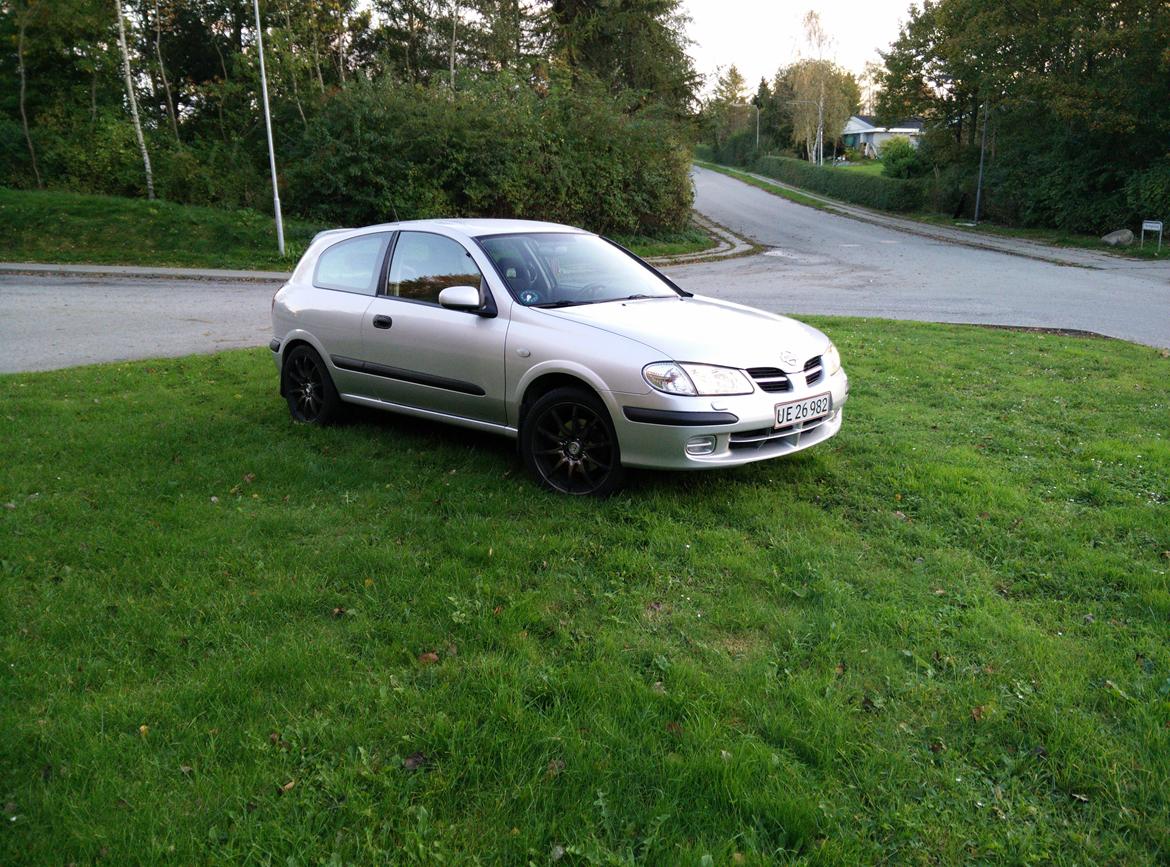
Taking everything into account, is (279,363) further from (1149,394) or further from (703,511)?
(1149,394)

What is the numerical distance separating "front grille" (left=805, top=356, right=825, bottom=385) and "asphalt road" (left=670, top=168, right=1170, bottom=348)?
8.02 meters

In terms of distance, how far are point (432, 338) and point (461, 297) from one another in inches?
19.8

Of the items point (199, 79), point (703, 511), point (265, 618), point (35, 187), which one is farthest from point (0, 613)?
point (199, 79)

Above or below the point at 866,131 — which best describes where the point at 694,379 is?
below

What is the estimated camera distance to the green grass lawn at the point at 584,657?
8.64ft

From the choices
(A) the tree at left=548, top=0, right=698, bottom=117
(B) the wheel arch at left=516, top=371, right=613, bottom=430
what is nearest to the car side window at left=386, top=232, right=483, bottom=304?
(B) the wheel arch at left=516, top=371, right=613, bottom=430

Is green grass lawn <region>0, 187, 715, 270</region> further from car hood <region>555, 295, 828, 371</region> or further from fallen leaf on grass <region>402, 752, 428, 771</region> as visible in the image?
fallen leaf on grass <region>402, 752, 428, 771</region>

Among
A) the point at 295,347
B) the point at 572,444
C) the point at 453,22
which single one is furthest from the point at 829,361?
the point at 453,22

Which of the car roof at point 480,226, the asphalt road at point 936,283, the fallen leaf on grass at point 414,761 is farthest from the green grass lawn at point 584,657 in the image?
the asphalt road at point 936,283

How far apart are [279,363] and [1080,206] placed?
1219 inches

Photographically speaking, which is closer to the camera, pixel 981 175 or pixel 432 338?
pixel 432 338

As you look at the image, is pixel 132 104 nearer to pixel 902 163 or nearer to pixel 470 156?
pixel 470 156

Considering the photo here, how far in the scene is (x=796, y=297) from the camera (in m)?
17.1

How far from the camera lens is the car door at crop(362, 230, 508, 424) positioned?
5.74 metres
